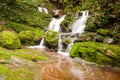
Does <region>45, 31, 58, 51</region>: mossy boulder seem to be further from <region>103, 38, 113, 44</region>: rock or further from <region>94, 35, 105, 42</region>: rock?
<region>103, 38, 113, 44</region>: rock

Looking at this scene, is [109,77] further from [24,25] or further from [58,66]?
[24,25]

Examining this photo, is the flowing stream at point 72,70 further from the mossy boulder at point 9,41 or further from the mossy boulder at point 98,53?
the mossy boulder at point 9,41

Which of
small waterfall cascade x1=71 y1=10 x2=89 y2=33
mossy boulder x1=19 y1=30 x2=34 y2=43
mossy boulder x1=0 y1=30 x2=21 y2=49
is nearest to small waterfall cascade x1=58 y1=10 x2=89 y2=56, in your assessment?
small waterfall cascade x1=71 y1=10 x2=89 y2=33

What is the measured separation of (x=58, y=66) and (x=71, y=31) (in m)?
7.94

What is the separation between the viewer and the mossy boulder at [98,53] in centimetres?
1369

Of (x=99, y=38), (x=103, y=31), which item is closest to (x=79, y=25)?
(x=103, y=31)

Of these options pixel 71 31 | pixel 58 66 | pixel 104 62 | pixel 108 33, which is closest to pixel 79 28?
pixel 71 31

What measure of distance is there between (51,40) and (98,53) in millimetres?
5054

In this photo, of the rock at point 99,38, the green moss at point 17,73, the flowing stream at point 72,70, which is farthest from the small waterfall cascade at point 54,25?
the green moss at point 17,73

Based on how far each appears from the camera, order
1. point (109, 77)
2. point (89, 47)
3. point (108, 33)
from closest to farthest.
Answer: point (109, 77)
point (89, 47)
point (108, 33)

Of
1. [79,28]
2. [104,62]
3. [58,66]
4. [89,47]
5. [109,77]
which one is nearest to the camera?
[109,77]

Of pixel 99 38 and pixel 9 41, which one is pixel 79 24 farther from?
pixel 9 41

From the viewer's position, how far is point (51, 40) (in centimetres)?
1778

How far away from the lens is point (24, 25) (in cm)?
2158
